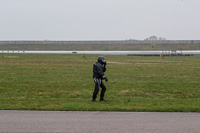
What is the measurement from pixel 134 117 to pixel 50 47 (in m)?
107

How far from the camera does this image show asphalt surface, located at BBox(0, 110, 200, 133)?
24.7ft

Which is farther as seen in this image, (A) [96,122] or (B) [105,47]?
(B) [105,47]

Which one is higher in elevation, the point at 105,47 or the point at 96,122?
the point at 105,47

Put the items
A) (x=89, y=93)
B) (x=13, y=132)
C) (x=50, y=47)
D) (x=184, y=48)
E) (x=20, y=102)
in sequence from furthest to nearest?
(x=50, y=47)
(x=184, y=48)
(x=89, y=93)
(x=20, y=102)
(x=13, y=132)

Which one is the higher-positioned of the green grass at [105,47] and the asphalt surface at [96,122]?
the green grass at [105,47]

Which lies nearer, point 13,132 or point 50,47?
point 13,132

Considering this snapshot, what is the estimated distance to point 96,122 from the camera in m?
8.37

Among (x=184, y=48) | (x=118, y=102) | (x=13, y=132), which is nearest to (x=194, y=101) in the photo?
(x=118, y=102)

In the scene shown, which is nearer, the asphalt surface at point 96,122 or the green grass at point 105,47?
the asphalt surface at point 96,122

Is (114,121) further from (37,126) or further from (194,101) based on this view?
(194,101)

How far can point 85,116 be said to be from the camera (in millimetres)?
9227

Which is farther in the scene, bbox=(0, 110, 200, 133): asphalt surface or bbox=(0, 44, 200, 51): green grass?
bbox=(0, 44, 200, 51): green grass

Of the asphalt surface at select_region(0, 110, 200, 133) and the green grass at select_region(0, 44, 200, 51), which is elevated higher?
the green grass at select_region(0, 44, 200, 51)

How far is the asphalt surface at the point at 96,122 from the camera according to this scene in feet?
24.7
